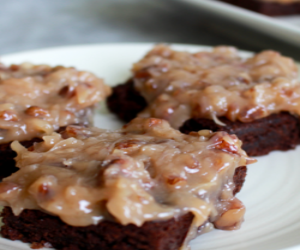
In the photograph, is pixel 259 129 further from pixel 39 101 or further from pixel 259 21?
pixel 259 21

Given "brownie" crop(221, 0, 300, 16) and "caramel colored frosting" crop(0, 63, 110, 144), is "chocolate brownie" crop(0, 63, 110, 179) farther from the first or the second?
"brownie" crop(221, 0, 300, 16)

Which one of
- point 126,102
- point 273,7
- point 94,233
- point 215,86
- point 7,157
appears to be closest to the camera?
point 94,233

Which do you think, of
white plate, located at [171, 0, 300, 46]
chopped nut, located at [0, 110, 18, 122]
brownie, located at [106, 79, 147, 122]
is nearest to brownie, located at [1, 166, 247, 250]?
chopped nut, located at [0, 110, 18, 122]

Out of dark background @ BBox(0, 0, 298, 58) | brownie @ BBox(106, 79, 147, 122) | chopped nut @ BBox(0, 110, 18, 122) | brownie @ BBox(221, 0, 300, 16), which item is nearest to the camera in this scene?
chopped nut @ BBox(0, 110, 18, 122)

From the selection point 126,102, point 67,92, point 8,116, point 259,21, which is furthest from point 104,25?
point 8,116

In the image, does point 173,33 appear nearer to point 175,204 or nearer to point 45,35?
point 45,35

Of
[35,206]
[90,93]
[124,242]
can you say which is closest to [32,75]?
[90,93]

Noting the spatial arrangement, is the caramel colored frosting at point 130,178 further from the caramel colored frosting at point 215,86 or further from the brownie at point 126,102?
the brownie at point 126,102
